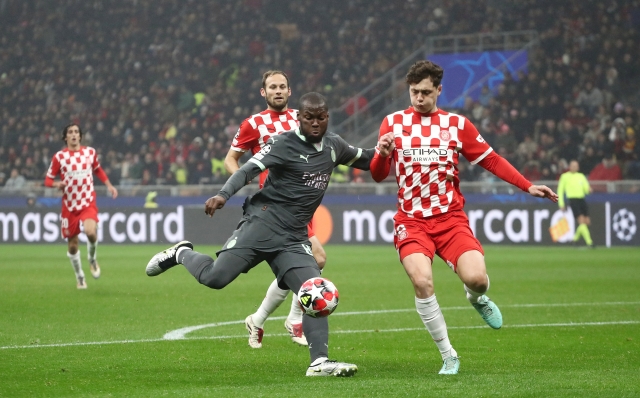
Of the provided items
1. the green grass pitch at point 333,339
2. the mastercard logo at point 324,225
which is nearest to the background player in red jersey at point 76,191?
the green grass pitch at point 333,339

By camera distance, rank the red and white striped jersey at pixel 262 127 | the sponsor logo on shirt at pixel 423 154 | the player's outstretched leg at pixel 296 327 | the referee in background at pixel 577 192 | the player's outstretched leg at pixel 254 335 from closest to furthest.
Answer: the sponsor logo on shirt at pixel 423 154, the player's outstretched leg at pixel 254 335, the player's outstretched leg at pixel 296 327, the red and white striped jersey at pixel 262 127, the referee in background at pixel 577 192

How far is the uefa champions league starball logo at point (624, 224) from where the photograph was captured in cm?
2292

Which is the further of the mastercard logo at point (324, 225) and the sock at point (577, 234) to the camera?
the mastercard logo at point (324, 225)

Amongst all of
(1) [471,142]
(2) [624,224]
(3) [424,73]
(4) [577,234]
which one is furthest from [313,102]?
(2) [624,224]

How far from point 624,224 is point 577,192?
1437mm

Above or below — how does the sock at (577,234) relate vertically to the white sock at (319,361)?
below

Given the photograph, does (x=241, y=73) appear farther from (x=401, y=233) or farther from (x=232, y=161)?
(x=401, y=233)

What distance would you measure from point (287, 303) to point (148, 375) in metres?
6.09

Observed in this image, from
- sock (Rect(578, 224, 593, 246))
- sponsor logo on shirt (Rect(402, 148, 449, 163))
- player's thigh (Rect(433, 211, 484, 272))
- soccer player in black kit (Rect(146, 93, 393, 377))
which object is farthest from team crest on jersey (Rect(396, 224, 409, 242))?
sock (Rect(578, 224, 593, 246))

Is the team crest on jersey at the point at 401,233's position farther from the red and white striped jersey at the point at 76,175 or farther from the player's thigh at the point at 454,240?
the red and white striped jersey at the point at 76,175

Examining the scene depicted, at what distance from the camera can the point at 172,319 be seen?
10508 mm

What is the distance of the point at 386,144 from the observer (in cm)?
682

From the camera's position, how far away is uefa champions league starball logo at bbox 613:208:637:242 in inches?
902

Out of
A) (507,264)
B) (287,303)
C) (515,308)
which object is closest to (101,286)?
(287,303)
